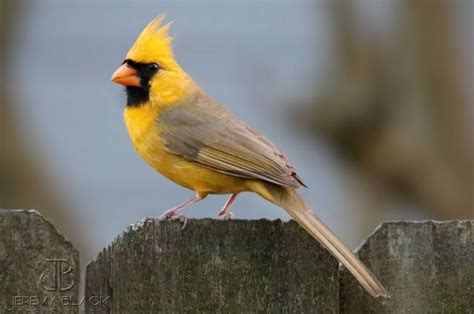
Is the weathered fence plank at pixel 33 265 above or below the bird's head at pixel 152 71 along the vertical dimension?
below

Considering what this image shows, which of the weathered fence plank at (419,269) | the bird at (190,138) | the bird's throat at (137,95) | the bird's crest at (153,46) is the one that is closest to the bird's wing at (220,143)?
the bird at (190,138)

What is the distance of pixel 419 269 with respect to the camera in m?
3.72

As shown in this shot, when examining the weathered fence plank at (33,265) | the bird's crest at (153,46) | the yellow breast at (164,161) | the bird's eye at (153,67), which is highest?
the bird's crest at (153,46)

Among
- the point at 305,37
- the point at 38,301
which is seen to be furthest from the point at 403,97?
the point at 38,301

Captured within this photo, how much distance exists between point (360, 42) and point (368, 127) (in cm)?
47

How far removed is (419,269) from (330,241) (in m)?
0.26

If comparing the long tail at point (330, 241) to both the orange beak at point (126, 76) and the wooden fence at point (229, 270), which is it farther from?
the orange beak at point (126, 76)

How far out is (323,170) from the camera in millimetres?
9289

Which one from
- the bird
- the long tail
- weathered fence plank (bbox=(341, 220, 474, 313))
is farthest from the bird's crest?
weathered fence plank (bbox=(341, 220, 474, 313))

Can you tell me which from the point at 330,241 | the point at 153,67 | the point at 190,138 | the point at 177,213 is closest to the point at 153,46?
the point at 153,67

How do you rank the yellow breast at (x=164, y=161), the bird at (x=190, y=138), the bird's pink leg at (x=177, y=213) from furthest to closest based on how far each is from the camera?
the yellow breast at (x=164, y=161) → the bird at (x=190, y=138) → the bird's pink leg at (x=177, y=213)

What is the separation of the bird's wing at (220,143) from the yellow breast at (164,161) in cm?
3

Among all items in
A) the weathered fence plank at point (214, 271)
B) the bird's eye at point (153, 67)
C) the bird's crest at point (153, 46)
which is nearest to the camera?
the weathered fence plank at point (214, 271)

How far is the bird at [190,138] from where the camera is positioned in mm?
4633
